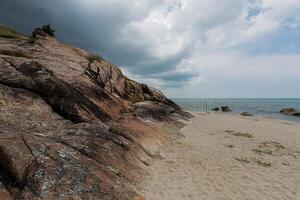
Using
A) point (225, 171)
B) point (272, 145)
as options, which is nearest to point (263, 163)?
point (225, 171)

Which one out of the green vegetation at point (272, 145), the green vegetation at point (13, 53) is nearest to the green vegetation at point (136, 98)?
the green vegetation at point (13, 53)

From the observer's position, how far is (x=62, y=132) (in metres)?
13.2

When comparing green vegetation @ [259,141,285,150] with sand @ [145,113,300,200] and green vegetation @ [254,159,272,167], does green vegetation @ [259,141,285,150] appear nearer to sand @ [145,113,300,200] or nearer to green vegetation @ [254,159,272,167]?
sand @ [145,113,300,200]

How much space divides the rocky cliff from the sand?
3.83 ft

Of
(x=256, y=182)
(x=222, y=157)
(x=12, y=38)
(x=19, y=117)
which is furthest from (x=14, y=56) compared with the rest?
(x=256, y=182)

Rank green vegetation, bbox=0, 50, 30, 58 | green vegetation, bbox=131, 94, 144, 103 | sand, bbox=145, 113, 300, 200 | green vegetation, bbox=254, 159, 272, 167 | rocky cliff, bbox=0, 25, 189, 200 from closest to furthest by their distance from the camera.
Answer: rocky cliff, bbox=0, 25, 189, 200, sand, bbox=145, 113, 300, 200, green vegetation, bbox=254, 159, 272, 167, green vegetation, bbox=0, 50, 30, 58, green vegetation, bbox=131, 94, 144, 103

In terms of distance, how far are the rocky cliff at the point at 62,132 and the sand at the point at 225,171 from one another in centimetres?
117

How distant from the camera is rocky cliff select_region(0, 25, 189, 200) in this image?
29.4 ft

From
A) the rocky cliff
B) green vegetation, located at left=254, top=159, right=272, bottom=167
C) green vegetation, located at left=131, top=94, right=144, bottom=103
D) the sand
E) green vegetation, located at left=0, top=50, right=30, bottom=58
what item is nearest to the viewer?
the rocky cliff

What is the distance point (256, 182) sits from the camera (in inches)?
504

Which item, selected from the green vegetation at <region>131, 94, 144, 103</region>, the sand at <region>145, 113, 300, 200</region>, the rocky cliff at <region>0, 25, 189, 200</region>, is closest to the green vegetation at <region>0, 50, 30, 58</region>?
the rocky cliff at <region>0, 25, 189, 200</region>

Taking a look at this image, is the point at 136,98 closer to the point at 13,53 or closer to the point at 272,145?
the point at 13,53

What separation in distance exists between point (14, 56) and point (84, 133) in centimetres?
1108

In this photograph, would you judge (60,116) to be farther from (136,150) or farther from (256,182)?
(256,182)
